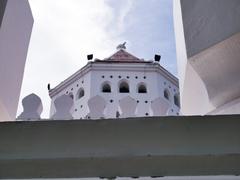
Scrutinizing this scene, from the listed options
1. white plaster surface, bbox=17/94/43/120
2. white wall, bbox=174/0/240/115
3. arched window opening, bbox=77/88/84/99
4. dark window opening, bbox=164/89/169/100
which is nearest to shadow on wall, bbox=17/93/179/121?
white plaster surface, bbox=17/94/43/120

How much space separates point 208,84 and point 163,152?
0.82 metres

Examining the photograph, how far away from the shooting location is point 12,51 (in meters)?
2.02

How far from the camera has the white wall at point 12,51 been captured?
184 centimetres

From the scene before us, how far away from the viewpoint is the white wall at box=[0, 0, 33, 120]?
1.84 m

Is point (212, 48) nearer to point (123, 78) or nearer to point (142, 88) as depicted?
point (123, 78)

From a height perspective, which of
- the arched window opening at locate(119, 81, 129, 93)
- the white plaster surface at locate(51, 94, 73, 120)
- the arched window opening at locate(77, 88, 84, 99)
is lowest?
the white plaster surface at locate(51, 94, 73, 120)

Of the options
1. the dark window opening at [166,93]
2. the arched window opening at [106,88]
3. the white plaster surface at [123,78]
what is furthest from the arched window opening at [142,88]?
the arched window opening at [106,88]

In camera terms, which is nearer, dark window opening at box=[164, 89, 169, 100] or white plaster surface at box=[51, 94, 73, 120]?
white plaster surface at box=[51, 94, 73, 120]

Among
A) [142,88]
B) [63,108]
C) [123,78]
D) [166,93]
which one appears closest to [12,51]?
[63,108]

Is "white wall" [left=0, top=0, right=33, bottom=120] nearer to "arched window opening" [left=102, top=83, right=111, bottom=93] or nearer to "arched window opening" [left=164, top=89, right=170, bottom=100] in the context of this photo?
"arched window opening" [left=102, top=83, right=111, bottom=93]

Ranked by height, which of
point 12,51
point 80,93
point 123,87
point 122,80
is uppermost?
point 122,80

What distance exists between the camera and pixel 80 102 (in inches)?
873

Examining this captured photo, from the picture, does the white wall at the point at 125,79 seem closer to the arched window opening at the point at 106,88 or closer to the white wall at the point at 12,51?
the arched window opening at the point at 106,88

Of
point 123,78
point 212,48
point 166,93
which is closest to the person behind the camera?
point 212,48
